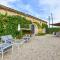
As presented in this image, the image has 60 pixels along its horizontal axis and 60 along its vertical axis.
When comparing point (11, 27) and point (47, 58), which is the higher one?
point (11, 27)

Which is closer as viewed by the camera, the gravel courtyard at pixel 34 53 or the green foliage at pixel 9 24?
the gravel courtyard at pixel 34 53

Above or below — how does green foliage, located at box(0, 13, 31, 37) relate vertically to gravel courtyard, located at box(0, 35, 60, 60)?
above

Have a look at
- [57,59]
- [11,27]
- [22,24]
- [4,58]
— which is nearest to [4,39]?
[4,58]

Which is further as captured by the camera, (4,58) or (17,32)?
(17,32)

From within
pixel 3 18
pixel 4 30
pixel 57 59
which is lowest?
pixel 57 59

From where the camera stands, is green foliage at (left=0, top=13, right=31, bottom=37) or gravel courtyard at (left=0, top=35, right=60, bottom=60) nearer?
gravel courtyard at (left=0, top=35, right=60, bottom=60)

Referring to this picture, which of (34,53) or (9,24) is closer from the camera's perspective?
(34,53)

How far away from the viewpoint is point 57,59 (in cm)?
889

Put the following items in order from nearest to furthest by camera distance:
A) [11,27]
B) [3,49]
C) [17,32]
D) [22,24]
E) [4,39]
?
[3,49], [4,39], [11,27], [17,32], [22,24]

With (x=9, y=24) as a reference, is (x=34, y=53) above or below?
below

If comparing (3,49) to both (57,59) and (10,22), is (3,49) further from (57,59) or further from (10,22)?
(10,22)

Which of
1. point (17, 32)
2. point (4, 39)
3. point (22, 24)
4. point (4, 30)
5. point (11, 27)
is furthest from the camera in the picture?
point (22, 24)

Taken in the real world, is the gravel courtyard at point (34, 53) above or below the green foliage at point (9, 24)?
below

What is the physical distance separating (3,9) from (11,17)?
1436 millimetres
